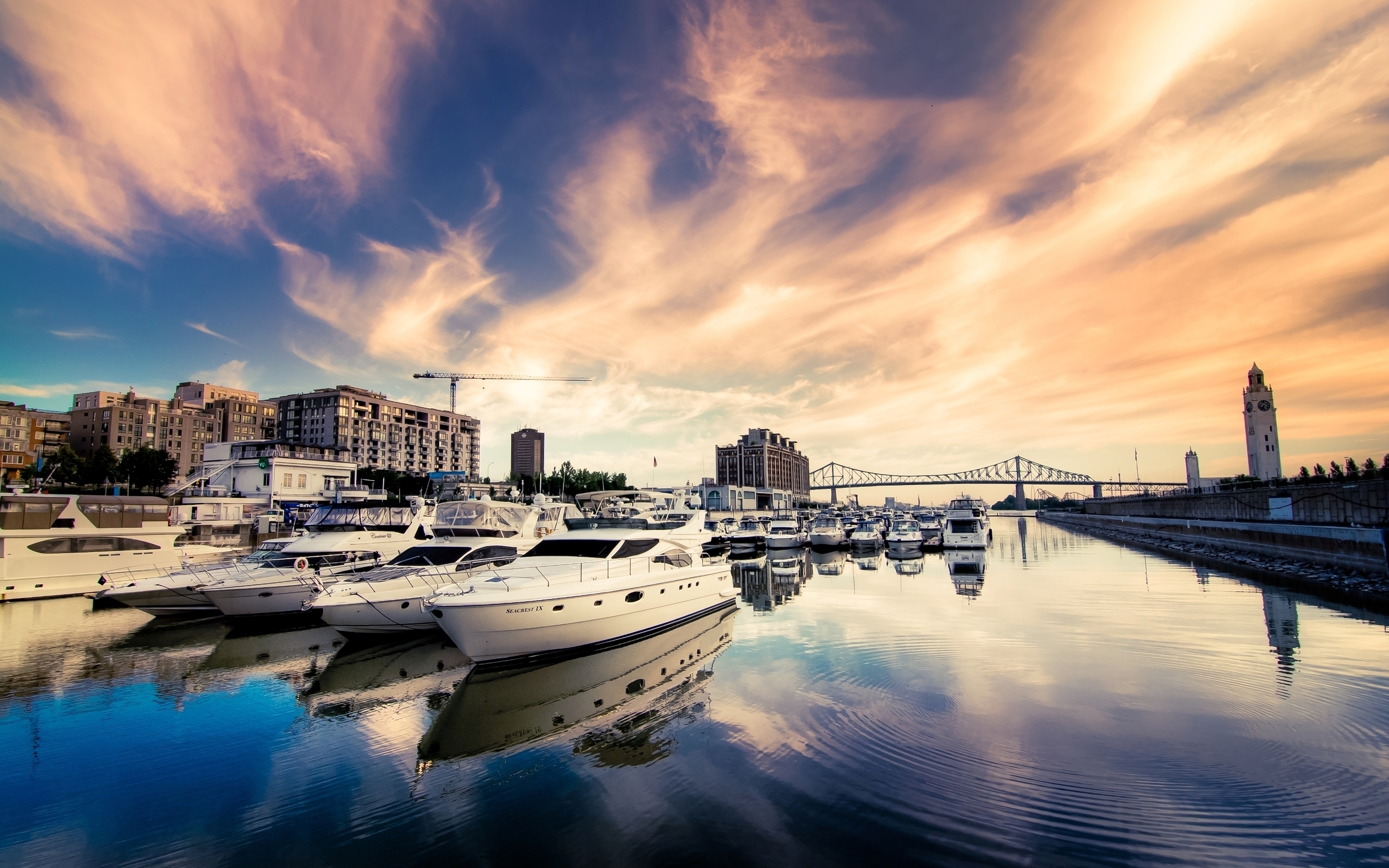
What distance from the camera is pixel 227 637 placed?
16.8 m

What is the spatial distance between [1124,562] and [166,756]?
4227 centimetres

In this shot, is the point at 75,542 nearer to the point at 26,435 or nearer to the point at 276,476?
the point at 276,476

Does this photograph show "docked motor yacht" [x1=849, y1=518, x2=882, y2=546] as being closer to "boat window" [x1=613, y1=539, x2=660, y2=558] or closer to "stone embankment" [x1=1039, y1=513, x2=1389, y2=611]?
"stone embankment" [x1=1039, y1=513, x2=1389, y2=611]

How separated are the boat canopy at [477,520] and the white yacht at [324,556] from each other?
1.73 m

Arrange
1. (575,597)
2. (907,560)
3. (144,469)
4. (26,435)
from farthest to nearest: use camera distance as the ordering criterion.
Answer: (26,435) < (144,469) < (907,560) < (575,597)

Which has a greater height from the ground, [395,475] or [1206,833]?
[395,475]

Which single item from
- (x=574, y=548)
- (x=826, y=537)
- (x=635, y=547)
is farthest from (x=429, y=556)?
(x=826, y=537)

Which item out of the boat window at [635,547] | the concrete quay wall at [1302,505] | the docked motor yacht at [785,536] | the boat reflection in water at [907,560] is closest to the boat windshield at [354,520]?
the boat window at [635,547]

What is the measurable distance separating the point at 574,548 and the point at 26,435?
132 m

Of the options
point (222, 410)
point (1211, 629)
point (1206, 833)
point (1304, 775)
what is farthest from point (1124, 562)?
point (222, 410)

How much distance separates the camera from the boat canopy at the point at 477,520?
23547 mm

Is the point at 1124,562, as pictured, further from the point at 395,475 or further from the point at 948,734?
the point at 395,475

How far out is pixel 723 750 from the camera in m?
8.60

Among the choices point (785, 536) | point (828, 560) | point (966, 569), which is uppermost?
point (785, 536)
